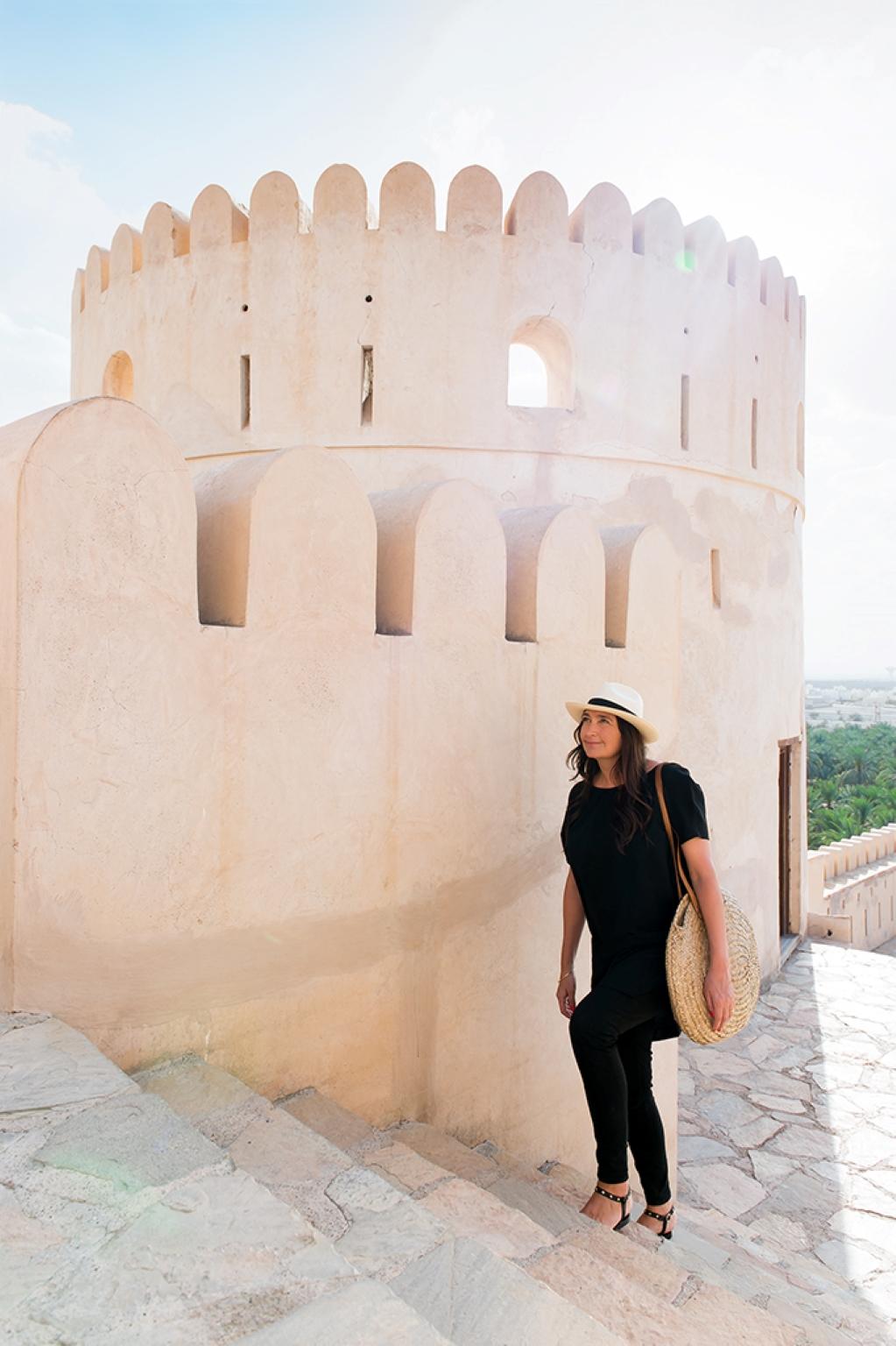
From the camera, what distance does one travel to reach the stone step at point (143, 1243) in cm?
121

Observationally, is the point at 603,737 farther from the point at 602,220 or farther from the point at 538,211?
the point at 602,220

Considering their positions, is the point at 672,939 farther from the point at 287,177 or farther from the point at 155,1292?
the point at 287,177

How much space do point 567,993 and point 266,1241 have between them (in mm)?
1898

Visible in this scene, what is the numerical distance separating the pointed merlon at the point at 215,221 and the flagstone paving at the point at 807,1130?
8739 millimetres

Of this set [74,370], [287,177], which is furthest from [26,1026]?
[74,370]

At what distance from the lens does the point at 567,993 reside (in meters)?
3.14

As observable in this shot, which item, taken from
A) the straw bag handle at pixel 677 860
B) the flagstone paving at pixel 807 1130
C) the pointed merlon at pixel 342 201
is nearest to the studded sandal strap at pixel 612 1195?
the straw bag handle at pixel 677 860

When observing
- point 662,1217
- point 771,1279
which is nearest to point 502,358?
point 662,1217

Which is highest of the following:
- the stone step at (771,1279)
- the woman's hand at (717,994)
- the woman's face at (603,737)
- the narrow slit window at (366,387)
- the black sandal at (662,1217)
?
the narrow slit window at (366,387)

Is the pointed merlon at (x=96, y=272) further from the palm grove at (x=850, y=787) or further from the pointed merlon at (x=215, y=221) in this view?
the palm grove at (x=850, y=787)

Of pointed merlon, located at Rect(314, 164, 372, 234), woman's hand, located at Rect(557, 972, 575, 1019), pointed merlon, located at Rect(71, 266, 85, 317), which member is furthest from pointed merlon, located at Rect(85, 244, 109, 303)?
woman's hand, located at Rect(557, 972, 575, 1019)

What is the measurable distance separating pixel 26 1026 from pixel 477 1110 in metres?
1.72

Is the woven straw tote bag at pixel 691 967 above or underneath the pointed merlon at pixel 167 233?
underneath

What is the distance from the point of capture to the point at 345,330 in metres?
8.56
